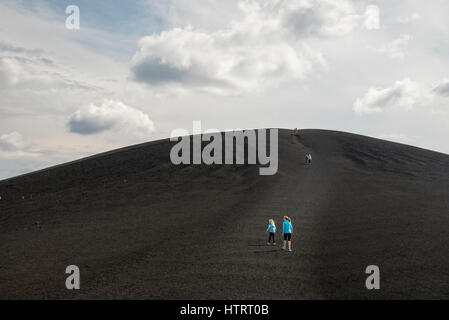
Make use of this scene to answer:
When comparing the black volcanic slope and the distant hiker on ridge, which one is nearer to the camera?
the black volcanic slope

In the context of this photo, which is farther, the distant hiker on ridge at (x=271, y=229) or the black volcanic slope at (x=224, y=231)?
the distant hiker on ridge at (x=271, y=229)

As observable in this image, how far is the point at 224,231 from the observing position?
21703mm

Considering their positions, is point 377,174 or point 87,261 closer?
point 87,261

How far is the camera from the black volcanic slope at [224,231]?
14.0 meters

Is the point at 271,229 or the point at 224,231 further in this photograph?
the point at 224,231

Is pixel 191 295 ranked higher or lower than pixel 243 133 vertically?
lower

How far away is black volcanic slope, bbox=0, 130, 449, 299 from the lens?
46.0ft

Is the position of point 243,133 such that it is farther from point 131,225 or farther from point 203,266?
point 203,266

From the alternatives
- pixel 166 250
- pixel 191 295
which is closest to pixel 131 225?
pixel 166 250

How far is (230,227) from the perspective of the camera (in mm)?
22484

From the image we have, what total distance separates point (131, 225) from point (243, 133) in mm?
44324

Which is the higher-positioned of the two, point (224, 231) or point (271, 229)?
point (271, 229)
